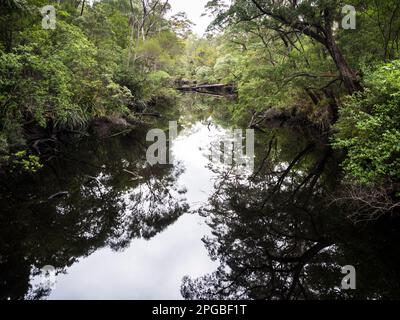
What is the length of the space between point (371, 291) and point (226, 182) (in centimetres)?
600

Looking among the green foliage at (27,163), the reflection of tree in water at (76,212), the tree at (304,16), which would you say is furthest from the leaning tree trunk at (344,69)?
the green foliage at (27,163)

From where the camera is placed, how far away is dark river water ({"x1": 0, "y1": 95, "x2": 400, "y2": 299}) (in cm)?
500

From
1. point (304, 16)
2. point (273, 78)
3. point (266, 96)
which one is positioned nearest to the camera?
point (304, 16)

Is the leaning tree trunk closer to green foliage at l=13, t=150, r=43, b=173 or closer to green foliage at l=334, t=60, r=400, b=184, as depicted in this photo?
green foliage at l=334, t=60, r=400, b=184

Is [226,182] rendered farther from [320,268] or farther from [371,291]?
[371,291]

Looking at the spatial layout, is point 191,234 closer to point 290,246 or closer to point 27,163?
point 290,246

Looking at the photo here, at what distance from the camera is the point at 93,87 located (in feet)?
49.2

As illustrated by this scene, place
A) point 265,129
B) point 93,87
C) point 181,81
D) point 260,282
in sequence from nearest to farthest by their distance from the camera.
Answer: point 260,282 → point 93,87 → point 265,129 → point 181,81

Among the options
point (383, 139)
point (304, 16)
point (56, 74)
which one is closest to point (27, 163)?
point (56, 74)

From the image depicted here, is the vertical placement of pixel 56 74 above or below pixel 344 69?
below

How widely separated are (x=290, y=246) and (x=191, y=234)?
2259 mm

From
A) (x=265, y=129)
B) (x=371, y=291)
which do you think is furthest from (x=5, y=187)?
(x=265, y=129)

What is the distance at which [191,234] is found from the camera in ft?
23.4
